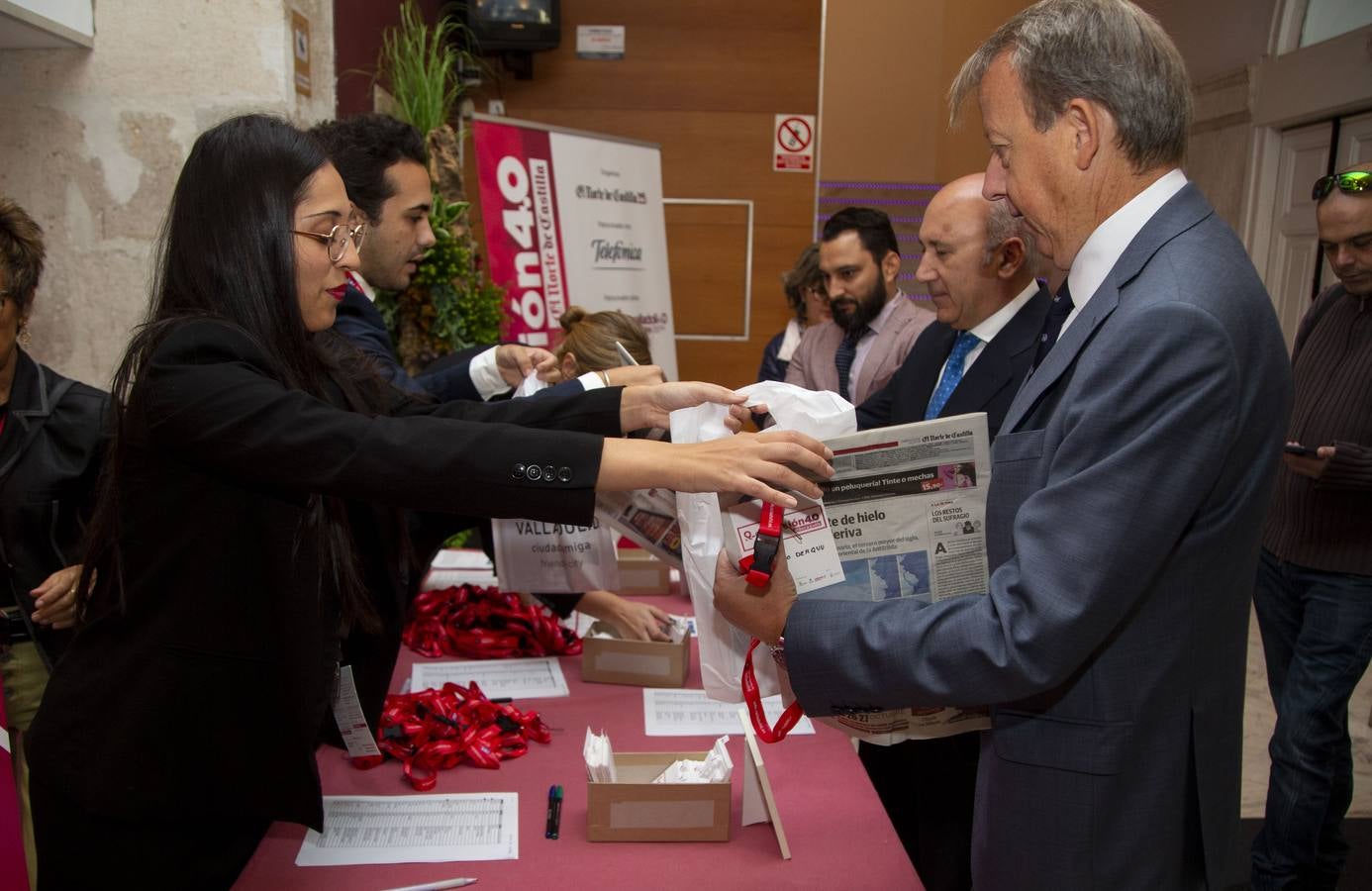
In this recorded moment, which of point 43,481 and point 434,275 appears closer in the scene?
point 43,481

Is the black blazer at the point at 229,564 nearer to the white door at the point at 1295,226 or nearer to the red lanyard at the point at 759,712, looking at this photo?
the red lanyard at the point at 759,712

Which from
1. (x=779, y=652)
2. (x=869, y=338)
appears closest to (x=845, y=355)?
(x=869, y=338)

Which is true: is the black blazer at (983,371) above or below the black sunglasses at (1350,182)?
below

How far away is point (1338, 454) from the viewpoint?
2.51 metres

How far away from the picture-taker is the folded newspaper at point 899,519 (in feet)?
A: 3.80

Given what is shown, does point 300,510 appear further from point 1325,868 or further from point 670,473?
point 1325,868

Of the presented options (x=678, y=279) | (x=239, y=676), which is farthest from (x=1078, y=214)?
(x=678, y=279)

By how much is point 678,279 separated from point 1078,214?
5197mm

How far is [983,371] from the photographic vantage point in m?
2.00

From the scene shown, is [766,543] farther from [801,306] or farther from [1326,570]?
[801,306]

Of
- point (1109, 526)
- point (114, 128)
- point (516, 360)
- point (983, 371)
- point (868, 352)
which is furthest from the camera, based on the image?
point (868, 352)

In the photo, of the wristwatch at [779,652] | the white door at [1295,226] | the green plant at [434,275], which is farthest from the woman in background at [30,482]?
the white door at [1295,226]

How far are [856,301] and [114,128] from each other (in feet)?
8.23

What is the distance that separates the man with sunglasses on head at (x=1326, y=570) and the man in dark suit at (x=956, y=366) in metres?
1.03
